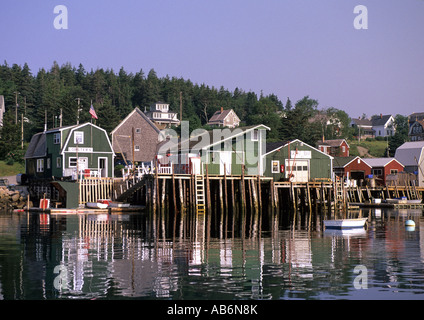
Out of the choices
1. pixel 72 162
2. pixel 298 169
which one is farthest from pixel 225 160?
pixel 72 162

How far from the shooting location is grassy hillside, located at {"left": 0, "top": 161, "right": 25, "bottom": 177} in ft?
307

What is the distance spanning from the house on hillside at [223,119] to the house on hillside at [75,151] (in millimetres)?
94996

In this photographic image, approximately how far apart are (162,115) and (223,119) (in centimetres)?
1830

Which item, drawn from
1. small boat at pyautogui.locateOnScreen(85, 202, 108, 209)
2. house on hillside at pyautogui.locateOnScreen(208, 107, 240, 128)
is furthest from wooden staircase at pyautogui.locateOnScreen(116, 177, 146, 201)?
house on hillside at pyautogui.locateOnScreen(208, 107, 240, 128)

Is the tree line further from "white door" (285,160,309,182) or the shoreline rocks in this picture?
"white door" (285,160,309,182)

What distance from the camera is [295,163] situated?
6838 cm

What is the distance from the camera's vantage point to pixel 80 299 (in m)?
18.4

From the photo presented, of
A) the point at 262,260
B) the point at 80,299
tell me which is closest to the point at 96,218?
the point at 262,260

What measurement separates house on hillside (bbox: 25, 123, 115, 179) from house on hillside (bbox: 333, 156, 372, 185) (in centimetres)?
3465

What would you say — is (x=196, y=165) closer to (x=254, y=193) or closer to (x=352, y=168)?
(x=254, y=193)

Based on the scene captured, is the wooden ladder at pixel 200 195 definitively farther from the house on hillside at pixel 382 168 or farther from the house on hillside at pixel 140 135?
the house on hillside at pixel 382 168

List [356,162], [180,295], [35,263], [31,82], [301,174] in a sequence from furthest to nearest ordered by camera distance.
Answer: [31,82], [356,162], [301,174], [35,263], [180,295]
